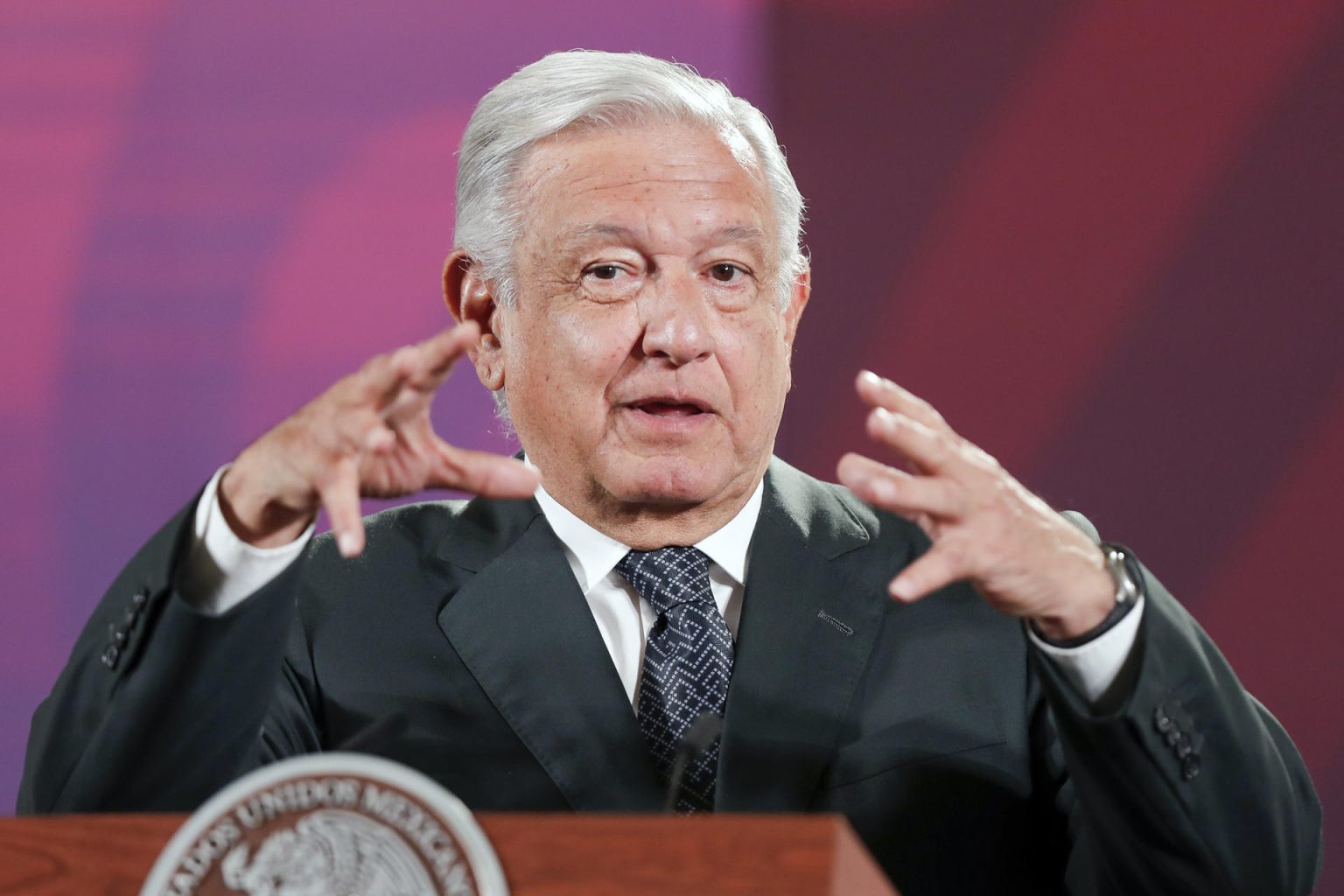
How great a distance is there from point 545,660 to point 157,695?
1.37ft

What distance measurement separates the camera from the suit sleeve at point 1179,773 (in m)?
1.17

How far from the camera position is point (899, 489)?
108cm

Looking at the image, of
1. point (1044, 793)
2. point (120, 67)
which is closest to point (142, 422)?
point (120, 67)

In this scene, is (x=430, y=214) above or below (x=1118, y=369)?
below

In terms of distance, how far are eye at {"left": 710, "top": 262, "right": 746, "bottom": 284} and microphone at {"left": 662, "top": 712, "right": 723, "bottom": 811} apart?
1.54ft

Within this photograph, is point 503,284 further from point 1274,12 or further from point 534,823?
point 1274,12

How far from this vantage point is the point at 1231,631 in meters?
2.20

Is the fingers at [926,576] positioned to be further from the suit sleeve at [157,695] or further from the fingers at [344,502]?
the suit sleeve at [157,695]

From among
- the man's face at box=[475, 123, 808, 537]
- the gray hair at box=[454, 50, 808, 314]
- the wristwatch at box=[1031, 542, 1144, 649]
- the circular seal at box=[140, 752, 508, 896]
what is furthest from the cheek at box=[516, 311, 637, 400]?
the circular seal at box=[140, 752, 508, 896]

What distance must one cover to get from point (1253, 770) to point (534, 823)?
0.64 metres

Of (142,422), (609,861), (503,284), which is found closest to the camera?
(609,861)

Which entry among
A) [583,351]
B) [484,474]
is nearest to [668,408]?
[583,351]

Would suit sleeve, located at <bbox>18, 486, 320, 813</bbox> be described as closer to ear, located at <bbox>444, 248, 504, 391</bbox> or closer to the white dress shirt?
the white dress shirt

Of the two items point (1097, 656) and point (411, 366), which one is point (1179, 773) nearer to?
point (1097, 656)
